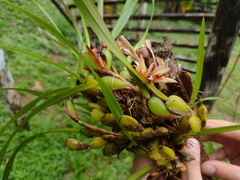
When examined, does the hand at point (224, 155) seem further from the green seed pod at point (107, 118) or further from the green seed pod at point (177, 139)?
the green seed pod at point (107, 118)

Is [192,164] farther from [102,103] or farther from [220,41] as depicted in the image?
[220,41]

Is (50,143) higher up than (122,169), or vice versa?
(50,143)

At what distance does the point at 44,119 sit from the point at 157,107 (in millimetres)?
1492

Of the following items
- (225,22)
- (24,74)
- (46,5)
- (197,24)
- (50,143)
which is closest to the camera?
(225,22)

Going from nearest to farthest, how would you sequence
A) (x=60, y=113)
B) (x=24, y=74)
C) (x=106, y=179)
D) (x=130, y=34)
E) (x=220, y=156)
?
(x=220, y=156) < (x=106, y=179) < (x=60, y=113) < (x=24, y=74) < (x=130, y=34)

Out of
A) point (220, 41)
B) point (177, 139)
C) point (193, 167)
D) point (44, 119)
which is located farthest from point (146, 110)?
point (44, 119)

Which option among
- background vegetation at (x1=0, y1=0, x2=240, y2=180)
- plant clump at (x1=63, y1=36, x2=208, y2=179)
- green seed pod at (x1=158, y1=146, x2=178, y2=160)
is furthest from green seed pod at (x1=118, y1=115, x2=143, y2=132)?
background vegetation at (x1=0, y1=0, x2=240, y2=180)

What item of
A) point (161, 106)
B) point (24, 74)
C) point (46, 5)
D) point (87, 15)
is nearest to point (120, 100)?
point (161, 106)

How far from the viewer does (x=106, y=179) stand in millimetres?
1587

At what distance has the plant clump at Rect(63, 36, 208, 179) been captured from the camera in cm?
55

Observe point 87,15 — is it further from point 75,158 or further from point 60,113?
point 60,113

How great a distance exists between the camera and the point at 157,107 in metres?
0.55

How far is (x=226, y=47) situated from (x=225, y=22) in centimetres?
14

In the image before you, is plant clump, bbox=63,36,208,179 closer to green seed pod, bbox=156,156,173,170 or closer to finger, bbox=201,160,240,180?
green seed pod, bbox=156,156,173,170
